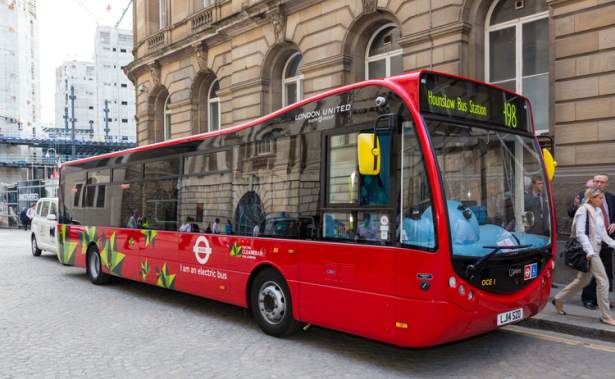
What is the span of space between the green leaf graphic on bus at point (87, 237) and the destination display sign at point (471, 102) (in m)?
8.44

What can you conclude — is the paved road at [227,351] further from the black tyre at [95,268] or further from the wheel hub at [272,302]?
the black tyre at [95,268]

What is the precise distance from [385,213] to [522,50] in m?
8.49

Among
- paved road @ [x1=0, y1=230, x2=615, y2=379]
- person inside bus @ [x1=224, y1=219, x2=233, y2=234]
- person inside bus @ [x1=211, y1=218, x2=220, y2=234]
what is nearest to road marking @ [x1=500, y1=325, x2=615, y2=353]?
paved road @ [x1=0, y1=230, x2=615, y2=379]

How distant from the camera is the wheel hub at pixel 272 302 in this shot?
21.4ft

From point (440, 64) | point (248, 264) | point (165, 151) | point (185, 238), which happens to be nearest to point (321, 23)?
point (440, 64)

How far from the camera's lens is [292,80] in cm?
1802

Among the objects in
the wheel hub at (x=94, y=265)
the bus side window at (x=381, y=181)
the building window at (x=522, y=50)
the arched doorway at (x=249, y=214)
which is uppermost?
the building window at (x=522, y=50)

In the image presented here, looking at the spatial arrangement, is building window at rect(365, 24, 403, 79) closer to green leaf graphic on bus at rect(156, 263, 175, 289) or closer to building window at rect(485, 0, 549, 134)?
building window at rect(485, 0, 549, 134)

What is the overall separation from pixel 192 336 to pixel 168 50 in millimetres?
18438

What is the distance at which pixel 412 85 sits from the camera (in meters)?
5.11

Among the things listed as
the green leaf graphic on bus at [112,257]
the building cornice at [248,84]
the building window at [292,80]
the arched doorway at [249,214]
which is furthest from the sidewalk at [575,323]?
the building cornice at [248,84]

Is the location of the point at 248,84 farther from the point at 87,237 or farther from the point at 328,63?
the point at 87,237

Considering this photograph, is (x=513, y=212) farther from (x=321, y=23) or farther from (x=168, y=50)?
(x=168, y=50)

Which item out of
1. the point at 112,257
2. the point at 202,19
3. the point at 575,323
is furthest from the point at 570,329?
the point at 202,19
